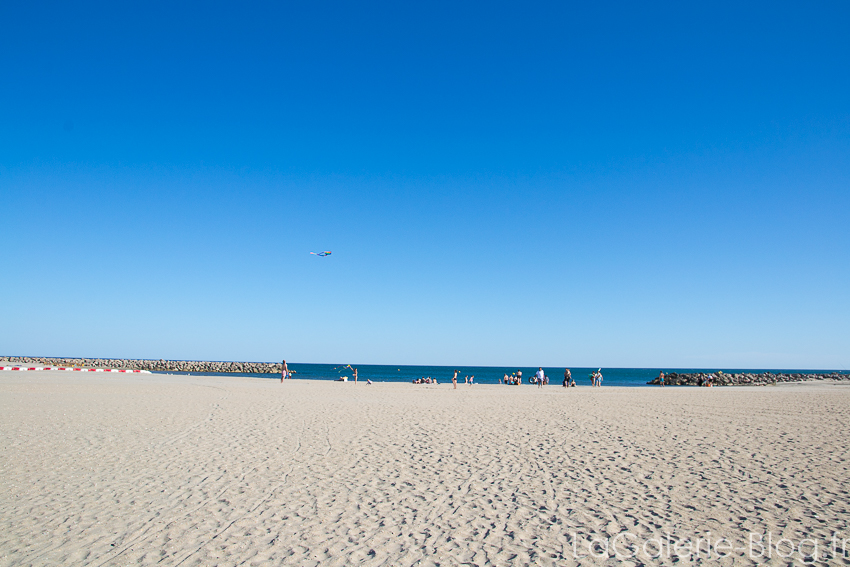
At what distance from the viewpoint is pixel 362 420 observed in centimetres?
1539

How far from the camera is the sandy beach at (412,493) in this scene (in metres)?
5.38

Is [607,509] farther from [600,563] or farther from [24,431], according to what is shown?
[24,431]

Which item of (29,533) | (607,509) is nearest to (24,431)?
(29,533)

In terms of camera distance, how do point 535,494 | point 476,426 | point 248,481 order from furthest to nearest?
point 476,426, point 248,481, point 535,494

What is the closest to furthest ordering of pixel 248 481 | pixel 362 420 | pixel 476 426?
pixel 248 481, pixel 476 426, pixel 362 420

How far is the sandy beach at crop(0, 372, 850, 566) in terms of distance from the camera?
5.38 meters

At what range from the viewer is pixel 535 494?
7.35 m

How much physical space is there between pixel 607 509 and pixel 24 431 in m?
14.0

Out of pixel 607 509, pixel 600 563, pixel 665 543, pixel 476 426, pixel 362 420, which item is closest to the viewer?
pixel 600 563

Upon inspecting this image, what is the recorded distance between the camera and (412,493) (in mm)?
7363

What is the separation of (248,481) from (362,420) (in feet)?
24.9

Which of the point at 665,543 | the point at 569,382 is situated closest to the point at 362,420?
the point at 665,543

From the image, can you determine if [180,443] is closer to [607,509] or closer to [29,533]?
[29,533]

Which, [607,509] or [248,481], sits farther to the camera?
[248,481]
